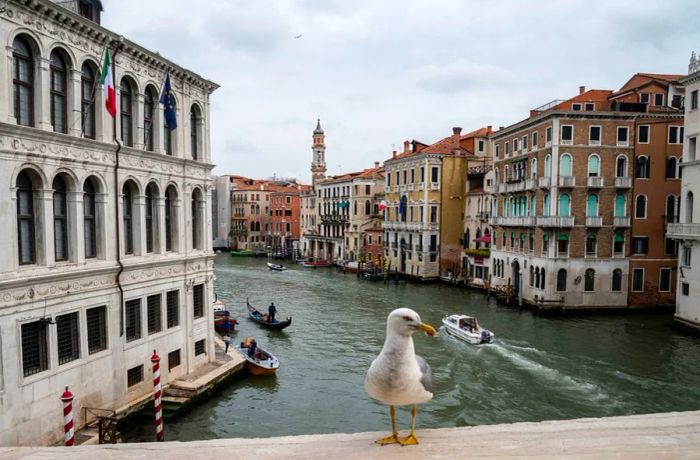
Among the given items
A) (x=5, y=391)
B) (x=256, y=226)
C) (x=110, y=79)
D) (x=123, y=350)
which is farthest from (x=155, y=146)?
(x=256, y=226)

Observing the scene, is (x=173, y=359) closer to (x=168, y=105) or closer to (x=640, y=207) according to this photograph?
(x=168, y=105)

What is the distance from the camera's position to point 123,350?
10.4 m

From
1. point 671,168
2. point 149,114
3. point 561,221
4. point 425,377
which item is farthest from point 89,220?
point 671,168

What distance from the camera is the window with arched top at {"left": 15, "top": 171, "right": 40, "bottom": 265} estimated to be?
27.4 feet

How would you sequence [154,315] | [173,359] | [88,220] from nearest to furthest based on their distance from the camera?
[88,220], [154,315], [173,359]

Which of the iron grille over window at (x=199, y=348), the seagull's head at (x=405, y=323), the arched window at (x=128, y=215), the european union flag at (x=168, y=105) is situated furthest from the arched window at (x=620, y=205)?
the seagull's head at (x=405, y=323)

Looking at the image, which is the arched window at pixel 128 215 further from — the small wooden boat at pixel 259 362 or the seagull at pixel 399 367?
the seagull at pixel 399 367

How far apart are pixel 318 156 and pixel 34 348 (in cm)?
5566

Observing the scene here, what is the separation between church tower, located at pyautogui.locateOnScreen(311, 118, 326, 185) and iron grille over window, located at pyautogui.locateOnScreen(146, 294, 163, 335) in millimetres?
50706

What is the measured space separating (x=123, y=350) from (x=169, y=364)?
176 cm

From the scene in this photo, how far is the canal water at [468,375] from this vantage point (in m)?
12.0

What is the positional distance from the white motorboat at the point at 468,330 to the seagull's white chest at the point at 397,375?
53.4 feet

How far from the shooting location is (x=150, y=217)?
38.4 feet

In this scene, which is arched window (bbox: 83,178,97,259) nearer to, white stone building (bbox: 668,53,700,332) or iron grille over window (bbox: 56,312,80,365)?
iron grille over window (bbox: 56,312,80,365)
